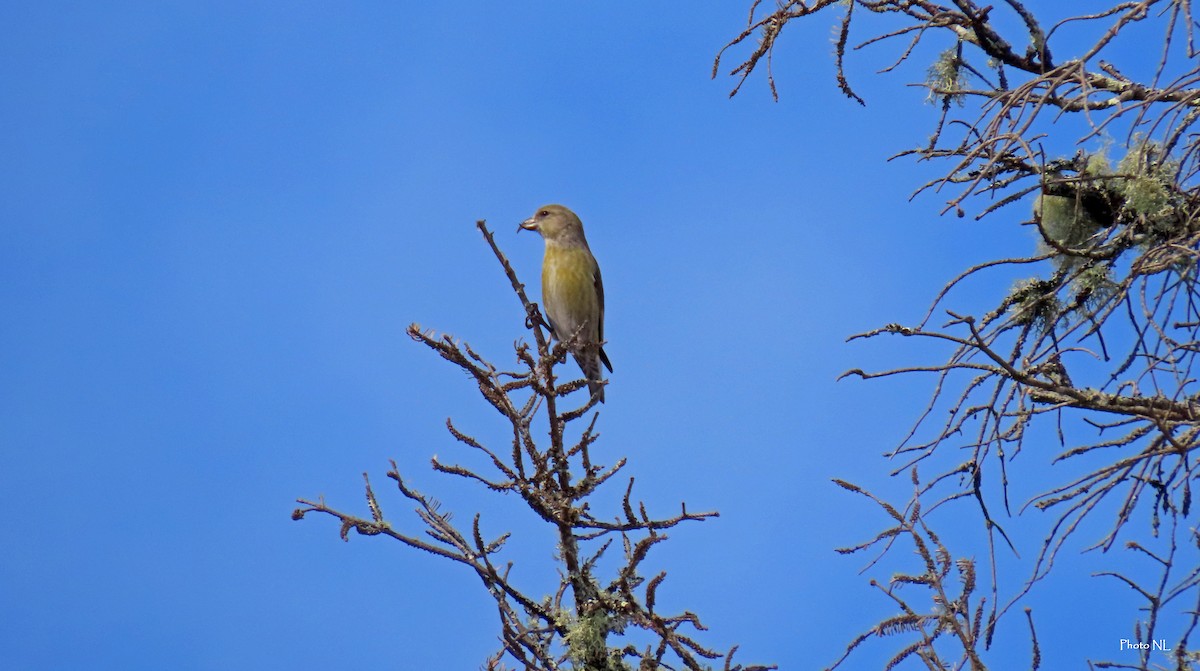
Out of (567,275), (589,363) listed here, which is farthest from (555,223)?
(589,363)

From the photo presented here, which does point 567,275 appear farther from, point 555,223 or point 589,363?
point 589,363

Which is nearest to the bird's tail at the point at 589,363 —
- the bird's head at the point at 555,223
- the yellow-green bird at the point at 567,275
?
the yellow-green bird at the point at 567,275

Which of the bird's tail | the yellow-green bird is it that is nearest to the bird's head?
the yellow-green bird

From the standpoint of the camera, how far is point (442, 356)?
4004 mm

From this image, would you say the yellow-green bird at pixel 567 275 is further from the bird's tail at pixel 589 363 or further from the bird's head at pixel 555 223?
the bird's tail at pixel 589 363

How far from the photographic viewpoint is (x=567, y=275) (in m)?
7.87

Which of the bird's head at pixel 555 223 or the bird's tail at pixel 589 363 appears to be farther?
the bird's head at pixel 555 223

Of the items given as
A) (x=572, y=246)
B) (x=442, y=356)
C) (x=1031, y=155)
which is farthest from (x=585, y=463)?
(x=572, y=246)

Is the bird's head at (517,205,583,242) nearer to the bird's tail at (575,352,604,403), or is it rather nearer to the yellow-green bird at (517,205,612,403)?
the yellow-green bird at (517,205,612,403)

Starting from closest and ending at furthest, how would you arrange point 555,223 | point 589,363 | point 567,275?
1. point 589,363
2. point 567,275
3. point 555,223

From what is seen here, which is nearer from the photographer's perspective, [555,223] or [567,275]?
[567,275]

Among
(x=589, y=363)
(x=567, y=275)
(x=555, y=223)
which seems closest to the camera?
(x=589, y=363)

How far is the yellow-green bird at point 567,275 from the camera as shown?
786 centimetres

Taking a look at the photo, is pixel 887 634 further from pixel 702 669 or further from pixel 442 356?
pixel 442 356
